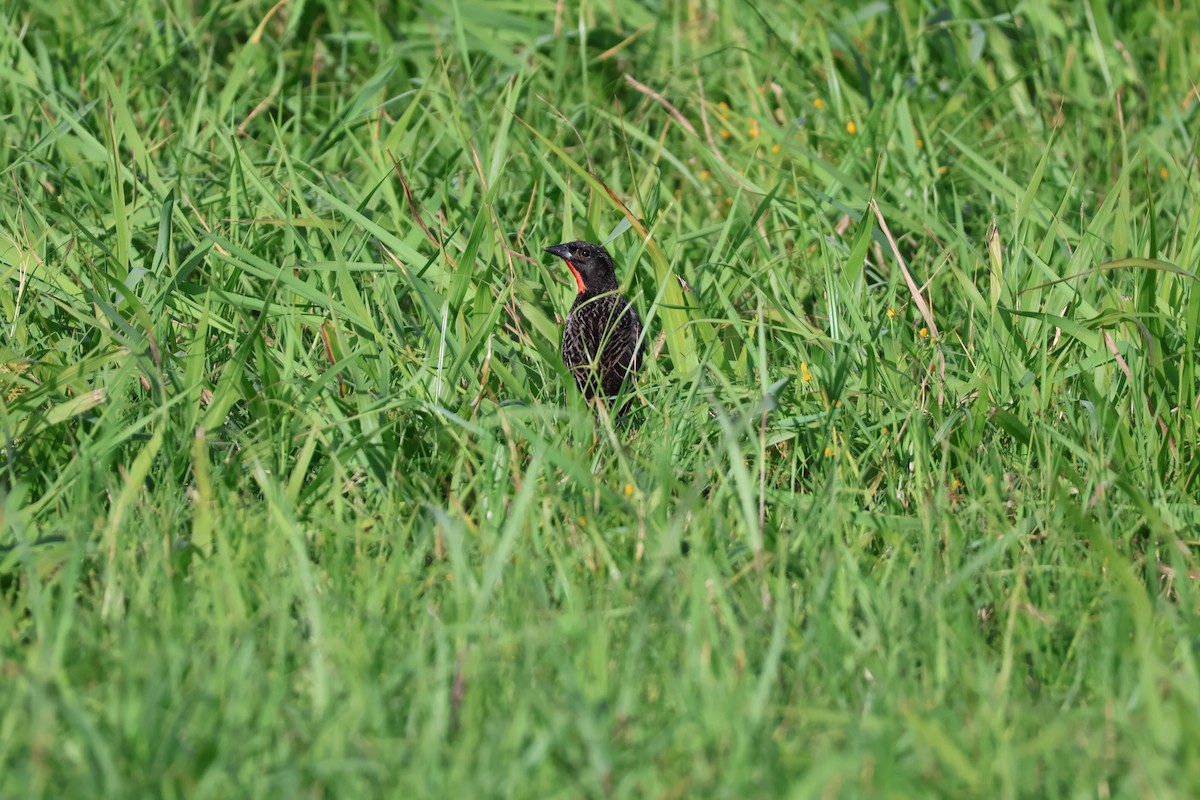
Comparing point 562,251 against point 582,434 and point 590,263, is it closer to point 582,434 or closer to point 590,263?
point 590,263

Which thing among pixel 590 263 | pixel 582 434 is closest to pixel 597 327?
pixel 590 263

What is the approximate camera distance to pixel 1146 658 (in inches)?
105

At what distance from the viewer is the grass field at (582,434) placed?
2639mm

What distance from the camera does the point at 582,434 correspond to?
3.84 m

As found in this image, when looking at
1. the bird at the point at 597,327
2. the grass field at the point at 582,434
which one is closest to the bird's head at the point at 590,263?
the bird at the point at 597,327

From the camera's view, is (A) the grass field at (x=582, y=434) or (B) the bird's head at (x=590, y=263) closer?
(A) the grass field at (x=582, y=434)

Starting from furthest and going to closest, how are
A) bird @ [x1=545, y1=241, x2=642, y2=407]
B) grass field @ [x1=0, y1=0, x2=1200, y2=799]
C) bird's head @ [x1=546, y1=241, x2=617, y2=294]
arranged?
bird's head @ [x1=546, y1=241, x2=617, y2=294]
bird @ [x1=545, y1=241, x2=642, y2=407]
grass field @ [x1=0, y1=0, x2=1200, y2=799]

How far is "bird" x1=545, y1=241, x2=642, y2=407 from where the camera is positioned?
471cm

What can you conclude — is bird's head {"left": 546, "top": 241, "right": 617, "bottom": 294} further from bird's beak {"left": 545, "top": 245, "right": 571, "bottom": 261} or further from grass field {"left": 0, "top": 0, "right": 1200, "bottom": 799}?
grass field {"left": 0, "top": 0, "right": 1200, "bottom": 799}

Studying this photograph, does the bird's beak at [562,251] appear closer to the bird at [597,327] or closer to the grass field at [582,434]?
the bird at [597,327]

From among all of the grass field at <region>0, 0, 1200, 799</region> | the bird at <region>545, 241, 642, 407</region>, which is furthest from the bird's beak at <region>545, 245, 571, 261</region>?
the grass field at <region>0, 0, 1200, 799</region>

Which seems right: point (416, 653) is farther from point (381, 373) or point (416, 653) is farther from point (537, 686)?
point (381, 373)

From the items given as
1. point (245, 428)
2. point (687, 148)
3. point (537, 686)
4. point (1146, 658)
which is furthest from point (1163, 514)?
point (687, 148)

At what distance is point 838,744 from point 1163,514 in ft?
4.77
